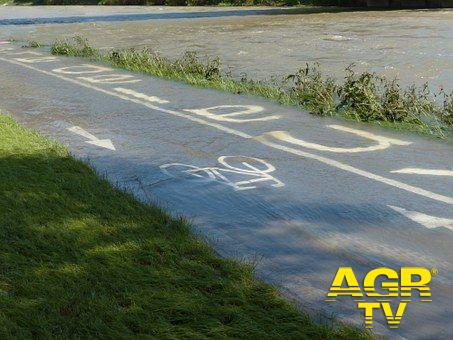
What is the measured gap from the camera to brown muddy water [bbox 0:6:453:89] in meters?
16.9

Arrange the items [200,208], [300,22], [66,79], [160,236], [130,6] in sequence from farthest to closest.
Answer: [130,6] → [300,22] → [66,79] → [200,208] → [160,236]

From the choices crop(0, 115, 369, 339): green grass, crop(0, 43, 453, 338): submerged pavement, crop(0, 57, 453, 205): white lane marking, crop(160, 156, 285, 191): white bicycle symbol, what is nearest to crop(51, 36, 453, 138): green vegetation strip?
crop(0, 43, 453, 338): submerged pavement

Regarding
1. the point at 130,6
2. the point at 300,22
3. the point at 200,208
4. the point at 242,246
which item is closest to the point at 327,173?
the point at 200,208

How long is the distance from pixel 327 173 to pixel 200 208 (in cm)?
157

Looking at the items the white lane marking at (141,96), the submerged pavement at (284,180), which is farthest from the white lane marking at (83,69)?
the submerged pavement at (284,180)

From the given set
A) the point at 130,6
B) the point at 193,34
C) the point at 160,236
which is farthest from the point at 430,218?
the point at 130,6

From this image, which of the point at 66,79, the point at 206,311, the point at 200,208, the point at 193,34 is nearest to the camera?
the point at 206,311

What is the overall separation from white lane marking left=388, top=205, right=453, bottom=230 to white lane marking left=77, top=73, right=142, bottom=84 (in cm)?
911

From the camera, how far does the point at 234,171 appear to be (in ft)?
25.7

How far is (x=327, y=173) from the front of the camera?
25.1 feet

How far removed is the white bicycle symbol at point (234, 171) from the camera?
290 inches

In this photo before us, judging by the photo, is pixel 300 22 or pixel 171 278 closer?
pixel 171 278

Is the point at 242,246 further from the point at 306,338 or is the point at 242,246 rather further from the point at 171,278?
the point at 306,338

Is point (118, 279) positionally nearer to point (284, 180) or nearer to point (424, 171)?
point (284, 180)
